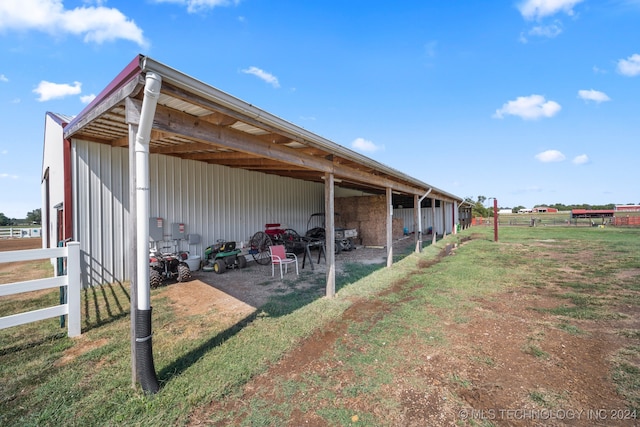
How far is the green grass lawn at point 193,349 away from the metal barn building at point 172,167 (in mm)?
933

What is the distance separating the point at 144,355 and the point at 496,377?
3076mm

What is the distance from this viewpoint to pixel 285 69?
10227 millimetres

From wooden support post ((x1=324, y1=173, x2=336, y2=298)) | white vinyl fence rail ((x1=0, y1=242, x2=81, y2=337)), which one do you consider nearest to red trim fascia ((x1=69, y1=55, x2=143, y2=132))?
white vinyl fence rail ((x1=0, y1=242, x2=81, y2=337))

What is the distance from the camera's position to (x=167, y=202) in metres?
7.03

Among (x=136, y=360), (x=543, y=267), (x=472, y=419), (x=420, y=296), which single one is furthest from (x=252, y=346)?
(x=543, y=267)

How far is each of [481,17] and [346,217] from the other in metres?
8.93

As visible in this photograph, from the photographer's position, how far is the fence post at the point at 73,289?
342cm

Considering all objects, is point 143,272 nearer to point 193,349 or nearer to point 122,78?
point 193,349

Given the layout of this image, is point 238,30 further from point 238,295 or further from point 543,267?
point 543,267

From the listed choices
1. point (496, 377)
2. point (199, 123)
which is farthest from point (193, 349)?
point (496, 377)

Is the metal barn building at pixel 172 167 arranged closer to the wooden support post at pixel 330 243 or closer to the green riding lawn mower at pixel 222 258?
the wooden support post at pixel 330 243

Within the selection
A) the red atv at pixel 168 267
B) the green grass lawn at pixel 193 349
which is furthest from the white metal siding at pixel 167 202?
the green grass lawn at pixel 193 349

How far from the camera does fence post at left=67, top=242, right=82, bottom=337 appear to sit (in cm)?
342

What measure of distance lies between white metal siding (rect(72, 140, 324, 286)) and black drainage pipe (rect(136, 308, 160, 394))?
14.2 feet
